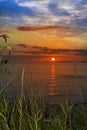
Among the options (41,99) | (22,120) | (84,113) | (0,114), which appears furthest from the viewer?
(84,113)

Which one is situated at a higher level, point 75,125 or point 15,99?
point 15,99

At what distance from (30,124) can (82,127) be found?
1212mm

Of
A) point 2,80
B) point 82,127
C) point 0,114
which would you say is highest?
point 2,80

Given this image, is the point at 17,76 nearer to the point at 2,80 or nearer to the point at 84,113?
the point at 2,80

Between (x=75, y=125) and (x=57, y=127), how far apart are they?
784 millimetres

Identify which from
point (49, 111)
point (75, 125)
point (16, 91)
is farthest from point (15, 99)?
point (49, 111)

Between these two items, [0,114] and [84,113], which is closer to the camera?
[0,114]

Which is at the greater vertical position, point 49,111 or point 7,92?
point 7,92

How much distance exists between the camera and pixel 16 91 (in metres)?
5.95

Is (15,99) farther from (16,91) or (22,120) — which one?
(22,120)

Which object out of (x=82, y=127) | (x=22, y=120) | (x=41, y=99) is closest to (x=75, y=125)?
(x=82, y=127)

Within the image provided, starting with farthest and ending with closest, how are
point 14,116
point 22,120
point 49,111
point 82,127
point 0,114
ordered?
point 49,111 < point 82,127 < point 14,116 < point 22,120 < point 0,114

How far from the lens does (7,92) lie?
19.8 ft

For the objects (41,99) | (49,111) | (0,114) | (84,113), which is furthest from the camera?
(49,111)
